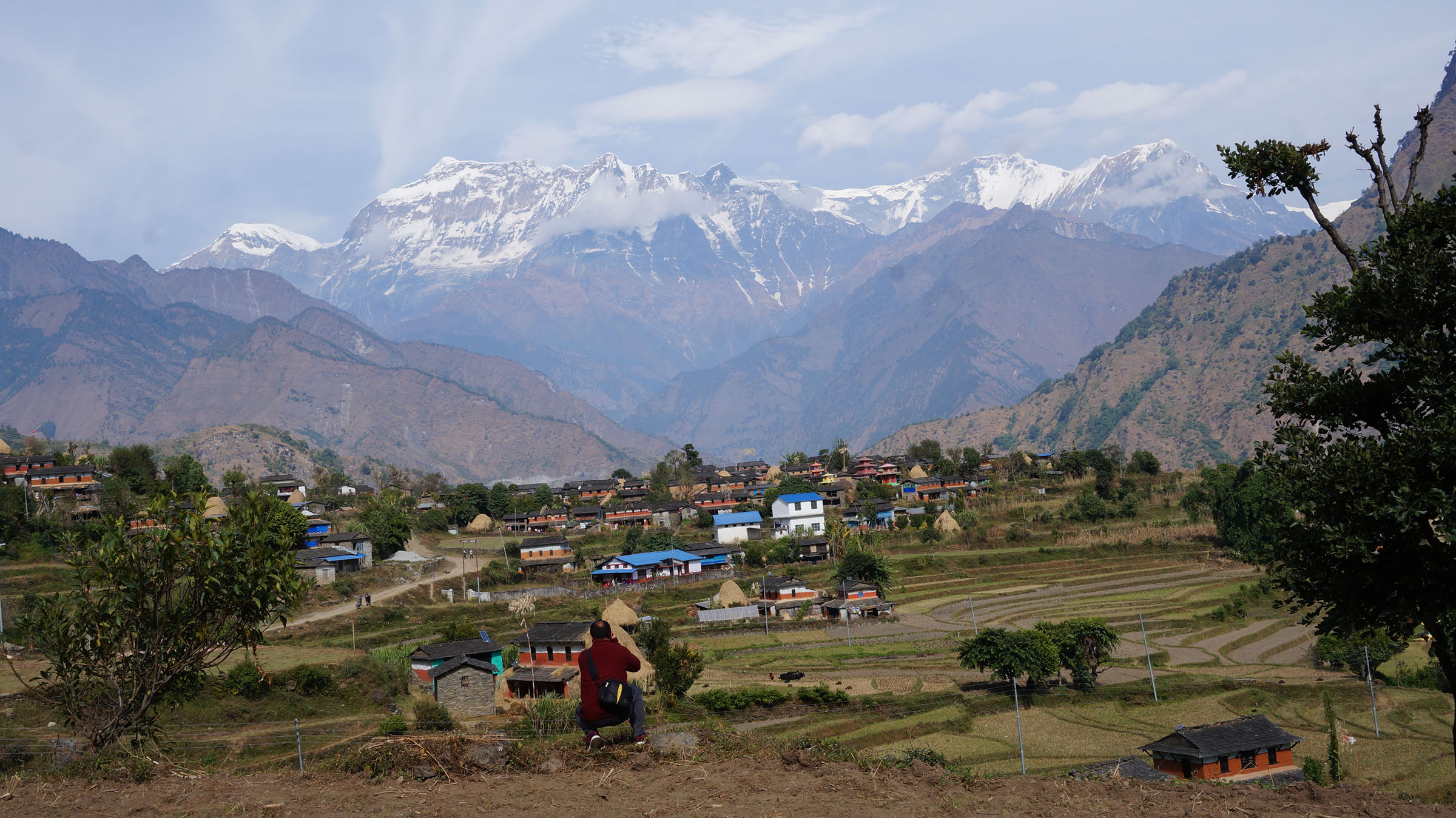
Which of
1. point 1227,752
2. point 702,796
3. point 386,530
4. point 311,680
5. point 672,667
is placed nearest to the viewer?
point 702,796

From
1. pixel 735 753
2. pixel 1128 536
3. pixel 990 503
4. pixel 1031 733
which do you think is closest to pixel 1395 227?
pixel 735 753

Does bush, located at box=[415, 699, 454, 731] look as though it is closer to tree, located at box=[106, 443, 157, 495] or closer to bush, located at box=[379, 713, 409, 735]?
bush, located at box=[379, 713, 409, 735]

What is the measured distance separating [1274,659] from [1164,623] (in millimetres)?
9770

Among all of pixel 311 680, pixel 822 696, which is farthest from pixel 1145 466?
pixel 311 680

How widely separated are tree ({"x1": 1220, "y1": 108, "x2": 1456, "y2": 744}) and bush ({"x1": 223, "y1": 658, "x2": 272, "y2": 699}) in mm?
40877

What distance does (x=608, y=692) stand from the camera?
43.5ft

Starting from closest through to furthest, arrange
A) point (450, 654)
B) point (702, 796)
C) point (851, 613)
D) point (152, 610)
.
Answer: point (702, 796) < point (152, 610) < point (450, 654) < point (851, 613)

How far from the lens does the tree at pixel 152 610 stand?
1778cm

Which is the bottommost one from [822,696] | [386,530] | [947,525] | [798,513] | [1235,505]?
[822,696]

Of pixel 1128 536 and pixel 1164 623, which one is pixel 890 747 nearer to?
pixel 1164 623

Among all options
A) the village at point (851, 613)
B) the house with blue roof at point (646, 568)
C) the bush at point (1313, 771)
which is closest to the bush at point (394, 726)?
the village at point (851, 613)

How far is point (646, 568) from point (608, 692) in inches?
3013

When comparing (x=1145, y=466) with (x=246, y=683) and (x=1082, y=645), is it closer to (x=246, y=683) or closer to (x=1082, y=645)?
(x=1082, y=645)

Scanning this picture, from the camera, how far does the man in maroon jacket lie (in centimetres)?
1320
